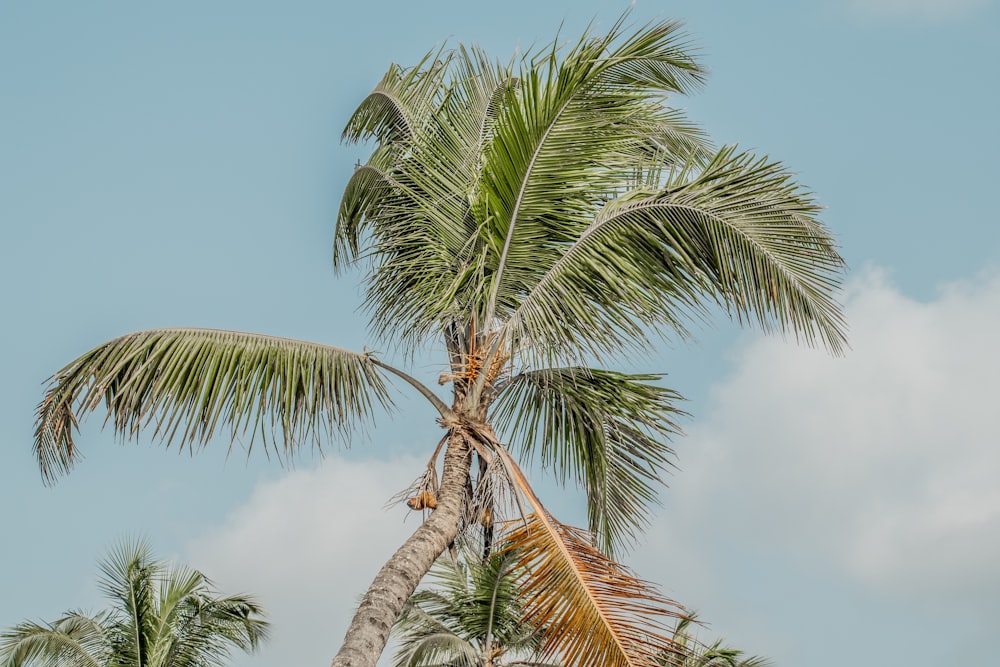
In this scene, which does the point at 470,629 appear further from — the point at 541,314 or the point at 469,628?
the point at 541,314

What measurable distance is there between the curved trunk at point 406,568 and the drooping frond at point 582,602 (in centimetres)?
59

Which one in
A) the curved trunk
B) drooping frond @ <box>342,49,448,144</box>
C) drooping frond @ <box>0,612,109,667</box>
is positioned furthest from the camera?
Answer: drooping frond @ <box>0,612,109,667</box>

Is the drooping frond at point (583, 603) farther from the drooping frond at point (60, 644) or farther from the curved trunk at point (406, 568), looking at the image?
the drooping frond at point (60, 644)

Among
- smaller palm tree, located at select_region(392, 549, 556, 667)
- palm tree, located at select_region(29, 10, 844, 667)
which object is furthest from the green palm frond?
palm tree, located at select_region(29, 10, 844, 667)

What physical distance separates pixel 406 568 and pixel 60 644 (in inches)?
371

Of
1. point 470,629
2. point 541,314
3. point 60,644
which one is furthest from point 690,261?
point 60,644

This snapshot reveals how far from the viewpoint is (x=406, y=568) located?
267 inches

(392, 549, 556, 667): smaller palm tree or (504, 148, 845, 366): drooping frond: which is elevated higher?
(504, 148, 845, 366): drooping frond

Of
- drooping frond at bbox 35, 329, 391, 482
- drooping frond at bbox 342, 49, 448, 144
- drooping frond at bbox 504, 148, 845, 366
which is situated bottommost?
drooping frond at bbox 35, 329, 391, 482

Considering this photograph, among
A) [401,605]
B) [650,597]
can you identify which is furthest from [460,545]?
[650,597]

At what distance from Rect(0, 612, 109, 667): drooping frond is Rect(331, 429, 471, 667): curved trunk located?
913 centimetres

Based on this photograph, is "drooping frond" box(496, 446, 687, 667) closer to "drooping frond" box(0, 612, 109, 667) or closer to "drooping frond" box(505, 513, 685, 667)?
"drooping frond" box(505, 513, 685, 667)

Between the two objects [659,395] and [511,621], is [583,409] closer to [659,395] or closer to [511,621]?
[659,395]

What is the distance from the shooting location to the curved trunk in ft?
20.5
